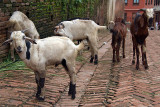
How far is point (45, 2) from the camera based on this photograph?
31.6 ft

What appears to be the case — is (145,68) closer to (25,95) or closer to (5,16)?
(25,95)

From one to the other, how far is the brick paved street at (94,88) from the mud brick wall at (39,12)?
5.42ft

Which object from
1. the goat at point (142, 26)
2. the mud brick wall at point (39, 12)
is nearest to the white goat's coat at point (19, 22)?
the mud brick wall at point (39, 12)

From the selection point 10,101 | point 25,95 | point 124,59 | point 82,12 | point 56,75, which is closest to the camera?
point 10,101

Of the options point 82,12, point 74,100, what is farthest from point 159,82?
point 82,12

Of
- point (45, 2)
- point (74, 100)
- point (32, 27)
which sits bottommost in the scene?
point (74, 100)

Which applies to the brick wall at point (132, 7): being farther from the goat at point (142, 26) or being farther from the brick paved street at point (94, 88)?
the brick paved street at point (94, 88)

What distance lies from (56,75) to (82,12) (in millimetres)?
8482

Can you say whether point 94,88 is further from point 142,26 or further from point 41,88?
point 142,26

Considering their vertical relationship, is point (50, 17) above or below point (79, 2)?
below

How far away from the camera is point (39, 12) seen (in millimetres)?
9133

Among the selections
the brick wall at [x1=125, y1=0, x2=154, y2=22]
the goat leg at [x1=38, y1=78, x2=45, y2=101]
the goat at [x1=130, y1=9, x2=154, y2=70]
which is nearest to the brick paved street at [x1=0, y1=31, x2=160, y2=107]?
the goat leg at [x1=38, y1=78, x2=45, y2=101]

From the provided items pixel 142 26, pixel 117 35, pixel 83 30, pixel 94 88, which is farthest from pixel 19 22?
pixel 142 26

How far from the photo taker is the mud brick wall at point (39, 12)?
717 cm
